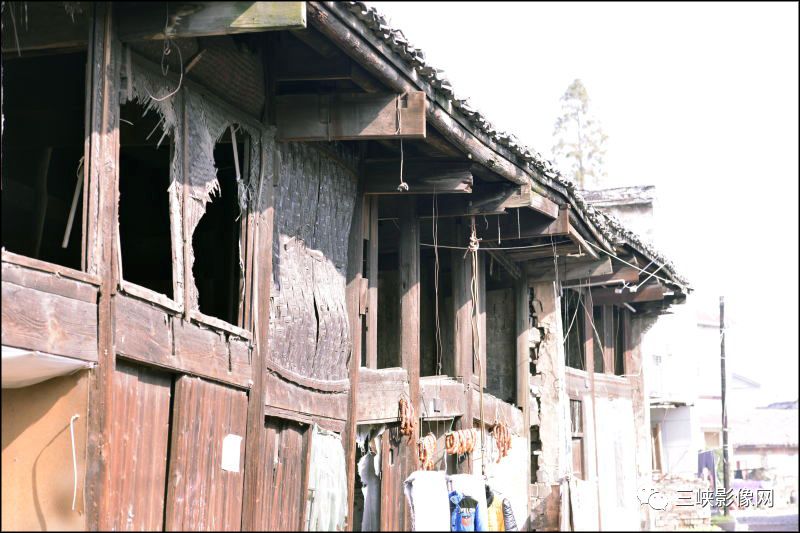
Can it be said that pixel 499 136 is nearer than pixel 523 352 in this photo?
Yes

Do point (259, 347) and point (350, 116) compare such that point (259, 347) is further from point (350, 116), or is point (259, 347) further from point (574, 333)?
point (574, 333)

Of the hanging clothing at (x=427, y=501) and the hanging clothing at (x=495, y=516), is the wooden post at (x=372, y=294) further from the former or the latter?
the hanging clothing at (x=427, y=501)

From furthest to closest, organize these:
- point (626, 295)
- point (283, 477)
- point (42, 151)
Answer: point (626, 295) < point (42, 151) < point (283, 477)

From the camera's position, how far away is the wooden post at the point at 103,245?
6.81 meters

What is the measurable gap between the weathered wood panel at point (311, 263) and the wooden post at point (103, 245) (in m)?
2.33

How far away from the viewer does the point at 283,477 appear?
9.42m

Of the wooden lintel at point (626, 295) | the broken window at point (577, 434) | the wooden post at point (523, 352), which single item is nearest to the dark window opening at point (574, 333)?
the wooden lintel at point (626, 295)

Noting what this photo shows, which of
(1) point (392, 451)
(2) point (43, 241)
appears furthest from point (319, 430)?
(2) point (43, 241)

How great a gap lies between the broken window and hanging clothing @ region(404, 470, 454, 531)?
957 centimetres

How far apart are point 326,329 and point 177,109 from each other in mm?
2803

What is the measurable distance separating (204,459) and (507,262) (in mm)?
7537

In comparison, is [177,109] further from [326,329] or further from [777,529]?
[777,529]

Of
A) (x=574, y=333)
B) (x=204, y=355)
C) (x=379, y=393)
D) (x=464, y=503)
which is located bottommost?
(x=464, y=503)

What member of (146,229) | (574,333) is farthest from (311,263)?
(574,333)
